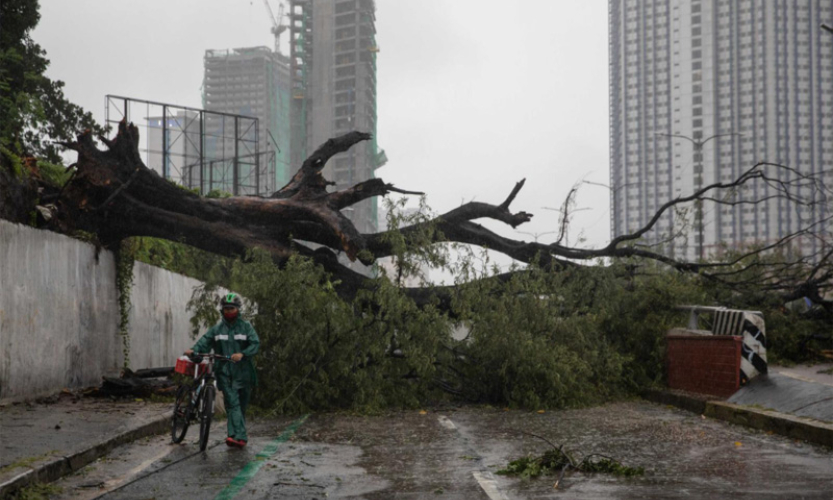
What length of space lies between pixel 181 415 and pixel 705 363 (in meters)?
9.59

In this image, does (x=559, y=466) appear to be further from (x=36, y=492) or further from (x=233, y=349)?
(x=36, y=492)

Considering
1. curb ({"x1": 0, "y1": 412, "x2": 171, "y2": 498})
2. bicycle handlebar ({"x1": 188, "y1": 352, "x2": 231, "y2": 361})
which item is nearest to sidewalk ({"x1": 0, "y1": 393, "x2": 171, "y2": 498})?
curb ({"x1": 0, "y1": 412, "x2": 171, "y2": 498})

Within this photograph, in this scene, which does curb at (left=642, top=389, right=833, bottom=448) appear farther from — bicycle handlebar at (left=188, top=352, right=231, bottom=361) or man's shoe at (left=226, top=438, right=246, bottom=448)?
bicycle handlebar at (left=188, top=352, right=231, bottom=361)

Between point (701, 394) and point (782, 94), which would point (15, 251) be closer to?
point (701, 394)

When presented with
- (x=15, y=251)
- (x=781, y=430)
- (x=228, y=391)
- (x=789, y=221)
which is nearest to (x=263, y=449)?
(x=228, y=391)

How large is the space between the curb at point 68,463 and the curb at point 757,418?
8.12 metres

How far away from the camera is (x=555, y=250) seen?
65.7ft

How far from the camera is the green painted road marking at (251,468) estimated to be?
748cm

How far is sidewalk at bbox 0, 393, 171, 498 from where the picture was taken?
812 centimetres

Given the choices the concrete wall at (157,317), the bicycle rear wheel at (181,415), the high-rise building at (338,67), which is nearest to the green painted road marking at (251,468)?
the bicycle rear wheel at (181,415)

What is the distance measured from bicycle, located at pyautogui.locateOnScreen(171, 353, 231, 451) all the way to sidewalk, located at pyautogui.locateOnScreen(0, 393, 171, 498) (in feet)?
1.88

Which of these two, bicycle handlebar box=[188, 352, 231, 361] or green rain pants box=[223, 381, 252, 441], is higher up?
bicycle handlebar box=[188, 352, 231, 361]

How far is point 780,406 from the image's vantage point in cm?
1327

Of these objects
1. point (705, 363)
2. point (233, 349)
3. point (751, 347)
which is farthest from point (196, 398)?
point (705, 363)
